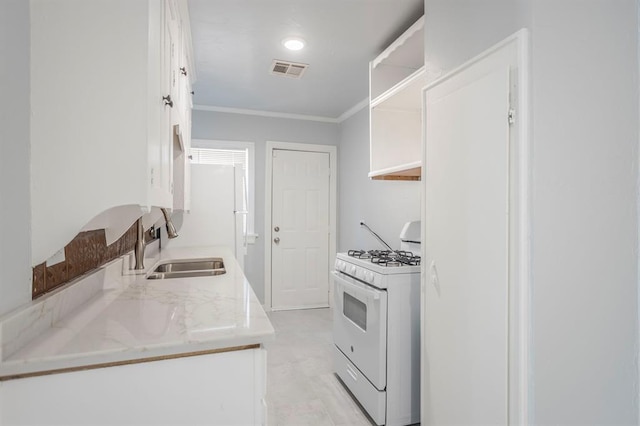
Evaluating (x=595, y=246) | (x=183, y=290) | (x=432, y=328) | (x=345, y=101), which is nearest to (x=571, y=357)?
(x=595, y=246)

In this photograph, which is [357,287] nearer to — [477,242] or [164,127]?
[477,242]

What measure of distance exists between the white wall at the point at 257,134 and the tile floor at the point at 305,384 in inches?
36.9

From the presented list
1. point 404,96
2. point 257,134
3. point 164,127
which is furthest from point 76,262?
point 257,134

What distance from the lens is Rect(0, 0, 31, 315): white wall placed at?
2.81ft

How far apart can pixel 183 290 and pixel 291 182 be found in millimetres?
3058

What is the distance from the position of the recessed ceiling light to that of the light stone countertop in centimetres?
181

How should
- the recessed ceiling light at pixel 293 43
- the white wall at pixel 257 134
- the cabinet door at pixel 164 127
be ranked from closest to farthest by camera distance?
the cabinet door at pixel 164 127 → the recessed ceiling light at pixel 293 43 → the white wall at pixel 257 134

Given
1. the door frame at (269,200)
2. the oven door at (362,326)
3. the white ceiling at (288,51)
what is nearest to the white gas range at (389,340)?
the oven door at (362,326)

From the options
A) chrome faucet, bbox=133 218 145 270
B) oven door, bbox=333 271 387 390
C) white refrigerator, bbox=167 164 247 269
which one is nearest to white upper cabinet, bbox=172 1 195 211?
chrome faucet, bbox=133 218 145 270

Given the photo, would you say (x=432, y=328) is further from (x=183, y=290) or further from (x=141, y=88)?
(x=141, y=88)

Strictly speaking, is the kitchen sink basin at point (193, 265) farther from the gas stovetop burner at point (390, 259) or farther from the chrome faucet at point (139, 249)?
the gas stovetop burner at point (390, 259)

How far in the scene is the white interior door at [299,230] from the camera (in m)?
4.48

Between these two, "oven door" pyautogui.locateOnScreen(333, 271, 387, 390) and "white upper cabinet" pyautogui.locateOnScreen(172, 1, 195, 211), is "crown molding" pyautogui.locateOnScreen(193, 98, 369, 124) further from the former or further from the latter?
"oven door" pyautogui.locateOnScreen(333, 271, 387, 390)

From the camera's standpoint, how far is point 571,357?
1.25m
